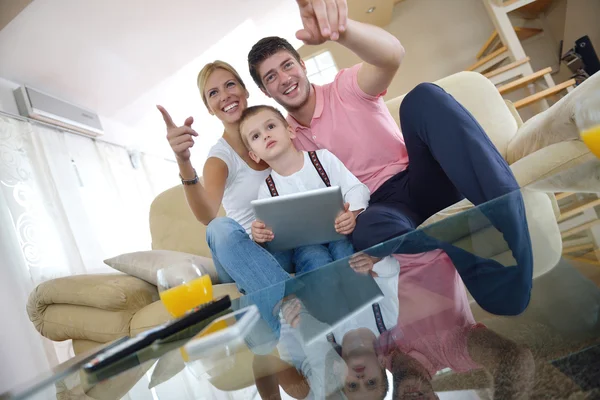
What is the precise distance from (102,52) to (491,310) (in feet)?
9.22

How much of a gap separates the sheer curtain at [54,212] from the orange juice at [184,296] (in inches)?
64.2

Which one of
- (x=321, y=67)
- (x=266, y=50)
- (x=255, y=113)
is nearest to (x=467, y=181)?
(x=255, y=113)

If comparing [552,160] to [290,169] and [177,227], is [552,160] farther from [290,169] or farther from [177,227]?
A: [177,227]

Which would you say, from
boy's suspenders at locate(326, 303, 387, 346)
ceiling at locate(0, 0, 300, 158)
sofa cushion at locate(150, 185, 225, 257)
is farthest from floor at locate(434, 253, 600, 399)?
ceiling at locate(0, 0, 300, 158)

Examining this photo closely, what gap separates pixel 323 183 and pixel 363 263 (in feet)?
2.10

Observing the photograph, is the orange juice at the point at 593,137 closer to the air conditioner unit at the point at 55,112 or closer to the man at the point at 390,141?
the man at the point at 390,141

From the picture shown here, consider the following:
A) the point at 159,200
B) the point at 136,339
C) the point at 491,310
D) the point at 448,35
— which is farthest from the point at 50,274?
the point at 448,35

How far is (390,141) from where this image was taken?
4.39ft

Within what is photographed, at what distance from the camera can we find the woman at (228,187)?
3.68 feet

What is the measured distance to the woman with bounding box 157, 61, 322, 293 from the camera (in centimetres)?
112

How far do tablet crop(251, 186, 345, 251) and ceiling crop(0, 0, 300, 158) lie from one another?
1848mm

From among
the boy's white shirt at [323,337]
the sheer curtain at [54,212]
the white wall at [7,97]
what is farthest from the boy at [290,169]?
the white wall at [7,97]

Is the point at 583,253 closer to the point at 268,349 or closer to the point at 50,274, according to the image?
the point at 268,349

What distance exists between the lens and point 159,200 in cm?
220
